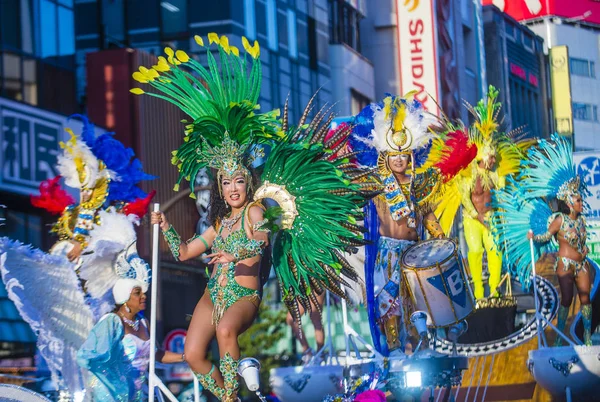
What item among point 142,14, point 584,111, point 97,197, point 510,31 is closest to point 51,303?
point 97,197

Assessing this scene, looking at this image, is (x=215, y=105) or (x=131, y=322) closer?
(x=215, y=105)

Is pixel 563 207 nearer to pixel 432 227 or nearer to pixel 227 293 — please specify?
pixel 432 227

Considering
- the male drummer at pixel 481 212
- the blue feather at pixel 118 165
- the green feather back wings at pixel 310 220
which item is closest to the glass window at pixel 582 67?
the male drummer at pixel 481 212

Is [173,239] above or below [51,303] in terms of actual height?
above

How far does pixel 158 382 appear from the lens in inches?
325

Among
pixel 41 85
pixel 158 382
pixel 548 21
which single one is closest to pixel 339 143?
pixel 158 382

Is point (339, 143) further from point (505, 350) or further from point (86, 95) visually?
point (86, 95)

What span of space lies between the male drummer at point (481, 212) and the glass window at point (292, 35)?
13503mm

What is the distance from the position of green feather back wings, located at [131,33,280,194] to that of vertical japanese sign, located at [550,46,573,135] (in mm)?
43320

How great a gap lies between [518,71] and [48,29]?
29.4 m

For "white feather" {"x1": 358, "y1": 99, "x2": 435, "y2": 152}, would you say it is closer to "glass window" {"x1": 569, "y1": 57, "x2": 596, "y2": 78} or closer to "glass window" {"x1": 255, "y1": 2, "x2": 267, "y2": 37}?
"glass window" {"x1": 255, "y1": 2, "x2": 267, "y2": 37}

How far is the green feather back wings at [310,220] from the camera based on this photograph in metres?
8.34

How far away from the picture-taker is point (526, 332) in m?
12.0

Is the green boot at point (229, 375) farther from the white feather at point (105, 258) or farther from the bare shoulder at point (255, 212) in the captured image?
the white feather at point (105, 258)
